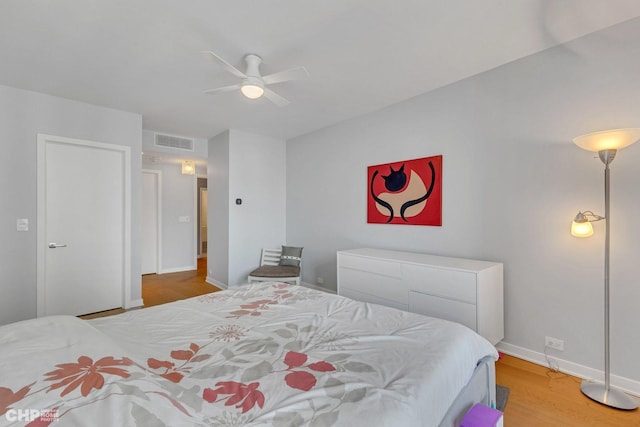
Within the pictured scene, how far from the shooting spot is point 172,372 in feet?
3.88

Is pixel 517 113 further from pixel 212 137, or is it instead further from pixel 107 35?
pixel 212 137

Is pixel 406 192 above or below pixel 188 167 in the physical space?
below

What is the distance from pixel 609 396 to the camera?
1984mm

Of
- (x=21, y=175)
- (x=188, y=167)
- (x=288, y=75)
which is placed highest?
(x=288, y=75)

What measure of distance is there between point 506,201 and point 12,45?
173 inches

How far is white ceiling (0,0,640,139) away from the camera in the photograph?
1.90m

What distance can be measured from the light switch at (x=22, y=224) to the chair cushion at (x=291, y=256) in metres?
3.04

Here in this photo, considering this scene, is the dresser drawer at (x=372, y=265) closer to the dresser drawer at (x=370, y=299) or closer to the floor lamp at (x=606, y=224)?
the dresser drawer at (x=370, y=299)

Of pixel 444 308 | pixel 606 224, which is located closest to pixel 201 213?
pixel 444 308

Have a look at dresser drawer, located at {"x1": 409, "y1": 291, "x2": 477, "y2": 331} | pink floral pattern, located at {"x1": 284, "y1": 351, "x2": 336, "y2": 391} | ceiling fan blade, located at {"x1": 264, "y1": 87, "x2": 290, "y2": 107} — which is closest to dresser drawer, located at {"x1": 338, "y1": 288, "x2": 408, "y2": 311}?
dresser drawer, located at {"x1": 409, "y1": 291, "x2": 477, "y2": 331}

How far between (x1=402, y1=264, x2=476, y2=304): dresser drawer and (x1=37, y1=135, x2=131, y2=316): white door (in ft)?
11.7

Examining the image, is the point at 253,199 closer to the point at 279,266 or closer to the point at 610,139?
the point at 279,266

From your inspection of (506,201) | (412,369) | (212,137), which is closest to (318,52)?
(506,201)

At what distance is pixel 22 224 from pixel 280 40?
11.0ft
